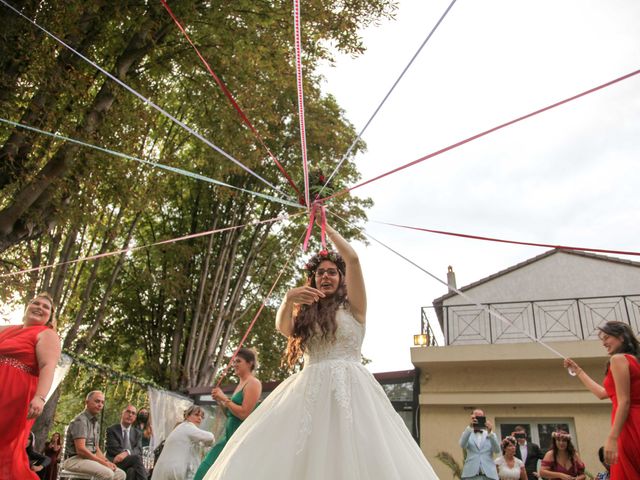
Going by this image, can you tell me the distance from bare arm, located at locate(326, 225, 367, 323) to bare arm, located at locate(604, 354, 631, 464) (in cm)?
157

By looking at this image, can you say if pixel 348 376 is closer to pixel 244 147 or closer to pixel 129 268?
pixel 244 147

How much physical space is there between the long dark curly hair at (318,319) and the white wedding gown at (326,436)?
0.17 m

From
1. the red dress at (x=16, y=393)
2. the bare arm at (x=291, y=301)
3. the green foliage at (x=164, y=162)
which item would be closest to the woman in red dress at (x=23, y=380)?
the red dress at (x=16, y=393)

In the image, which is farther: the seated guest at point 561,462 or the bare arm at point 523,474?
A: the bare arm at point 523,474

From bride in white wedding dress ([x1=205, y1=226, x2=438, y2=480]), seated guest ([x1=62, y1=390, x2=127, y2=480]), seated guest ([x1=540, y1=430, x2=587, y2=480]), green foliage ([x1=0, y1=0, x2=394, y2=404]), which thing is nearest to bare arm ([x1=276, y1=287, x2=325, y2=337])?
bride in white wedding dress ([x1=205, y1=226, x2=438, y2=480])

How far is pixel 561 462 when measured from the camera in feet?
19.4

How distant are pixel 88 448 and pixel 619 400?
5.07 metres

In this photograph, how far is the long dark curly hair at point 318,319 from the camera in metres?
2.61

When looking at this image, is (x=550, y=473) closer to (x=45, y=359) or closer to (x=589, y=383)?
(x=589, y=383)

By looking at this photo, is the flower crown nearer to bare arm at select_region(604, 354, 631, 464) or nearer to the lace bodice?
the lace bodice

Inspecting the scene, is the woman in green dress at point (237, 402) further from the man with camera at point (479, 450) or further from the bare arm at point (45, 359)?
the man with camera at point (479, 450)

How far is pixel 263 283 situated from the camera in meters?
16.6

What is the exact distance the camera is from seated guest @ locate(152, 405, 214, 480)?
5.07m

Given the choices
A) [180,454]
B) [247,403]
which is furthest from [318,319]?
[180,454]
